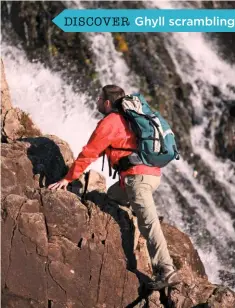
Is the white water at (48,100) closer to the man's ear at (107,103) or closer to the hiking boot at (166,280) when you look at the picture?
the man's ear at (107,103)

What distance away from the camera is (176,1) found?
61.4 feet

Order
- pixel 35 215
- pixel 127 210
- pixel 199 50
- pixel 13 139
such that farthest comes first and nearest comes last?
pixel 199 50 → pixel 13 139 → pixel 127 210 → pixel 35 215

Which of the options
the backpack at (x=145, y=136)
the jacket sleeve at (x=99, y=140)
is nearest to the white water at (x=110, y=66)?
the backpack at (x=145, y=136)

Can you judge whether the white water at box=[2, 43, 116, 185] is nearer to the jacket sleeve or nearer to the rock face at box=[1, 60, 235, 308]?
the rock face at box=[1, 60, 235, 308]

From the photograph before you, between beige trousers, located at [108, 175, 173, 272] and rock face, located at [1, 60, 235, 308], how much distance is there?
0.42 meters

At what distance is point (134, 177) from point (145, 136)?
2.05ft

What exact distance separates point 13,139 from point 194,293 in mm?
4243

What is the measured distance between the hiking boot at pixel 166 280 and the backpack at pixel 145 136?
61.1 inches

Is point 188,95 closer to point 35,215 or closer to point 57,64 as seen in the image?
point 57,64

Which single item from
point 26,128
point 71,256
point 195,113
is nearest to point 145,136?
point 71,256

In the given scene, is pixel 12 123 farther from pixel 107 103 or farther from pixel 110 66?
pixel 110 66

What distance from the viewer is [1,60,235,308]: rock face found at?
8.19m

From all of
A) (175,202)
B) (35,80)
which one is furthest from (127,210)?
(35,80)

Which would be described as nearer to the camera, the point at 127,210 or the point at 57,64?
the point at 127,210
